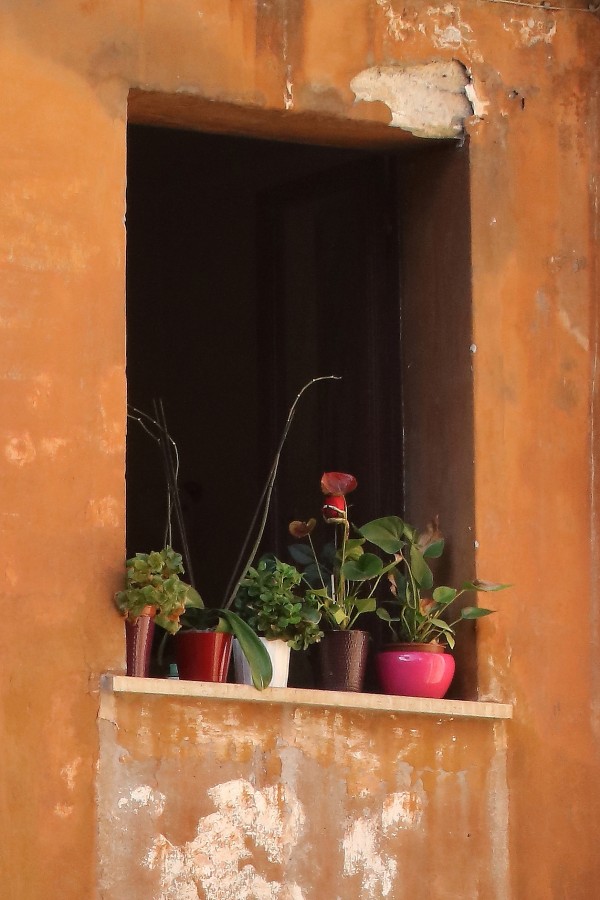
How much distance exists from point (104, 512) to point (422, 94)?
5.69 ft

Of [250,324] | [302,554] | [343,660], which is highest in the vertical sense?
[250,324]

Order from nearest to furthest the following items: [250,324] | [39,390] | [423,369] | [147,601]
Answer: [147,601], [39,390], [423,369], [250,324]

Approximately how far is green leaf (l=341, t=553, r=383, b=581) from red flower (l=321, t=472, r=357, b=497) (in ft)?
0.69

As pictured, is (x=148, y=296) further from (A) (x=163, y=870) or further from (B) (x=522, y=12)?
(A) (x=163, y=870)

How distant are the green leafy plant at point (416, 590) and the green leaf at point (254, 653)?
1.56 feet

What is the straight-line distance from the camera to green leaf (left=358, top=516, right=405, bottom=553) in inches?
223

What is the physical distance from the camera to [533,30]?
6.11m

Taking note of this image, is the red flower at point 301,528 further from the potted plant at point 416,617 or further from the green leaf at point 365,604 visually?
the green leaf at point 365,604

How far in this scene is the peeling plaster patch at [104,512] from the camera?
207 inches

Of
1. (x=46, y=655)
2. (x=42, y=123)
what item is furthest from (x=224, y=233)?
(x=46, y=655)

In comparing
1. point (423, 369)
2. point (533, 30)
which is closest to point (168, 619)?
point (423, 369)

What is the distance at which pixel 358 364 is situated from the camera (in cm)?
625

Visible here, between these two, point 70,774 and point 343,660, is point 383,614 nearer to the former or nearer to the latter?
point 343,660

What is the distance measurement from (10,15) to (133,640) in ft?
6.07
